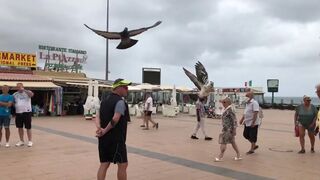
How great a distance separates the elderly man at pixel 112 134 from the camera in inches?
221

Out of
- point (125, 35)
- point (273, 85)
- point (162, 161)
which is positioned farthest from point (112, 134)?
point (273, 85)

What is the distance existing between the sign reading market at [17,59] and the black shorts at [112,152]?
2727 centimetres

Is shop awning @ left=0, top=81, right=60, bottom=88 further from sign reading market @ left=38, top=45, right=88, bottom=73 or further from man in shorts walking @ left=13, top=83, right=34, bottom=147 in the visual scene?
man in shorts walking @ left=13, top=83, right=34, bottom=147

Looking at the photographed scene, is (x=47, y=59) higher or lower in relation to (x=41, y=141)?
higher

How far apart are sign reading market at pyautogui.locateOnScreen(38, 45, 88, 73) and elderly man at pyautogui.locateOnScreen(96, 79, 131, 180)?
2947 cm

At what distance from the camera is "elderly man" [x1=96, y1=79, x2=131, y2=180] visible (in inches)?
221

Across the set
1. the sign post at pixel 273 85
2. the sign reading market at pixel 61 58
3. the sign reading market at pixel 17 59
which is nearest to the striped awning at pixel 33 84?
the sign reading market at pixel 17 59

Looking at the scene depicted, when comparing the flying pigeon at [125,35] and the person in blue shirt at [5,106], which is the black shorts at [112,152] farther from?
the person in blue shirt at [5,106]

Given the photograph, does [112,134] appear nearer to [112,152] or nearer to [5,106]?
[112,152]

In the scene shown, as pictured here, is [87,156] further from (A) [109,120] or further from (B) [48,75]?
Result: (B) [48,75]

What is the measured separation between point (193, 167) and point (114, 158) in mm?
2965

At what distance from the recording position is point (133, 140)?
42.0ft

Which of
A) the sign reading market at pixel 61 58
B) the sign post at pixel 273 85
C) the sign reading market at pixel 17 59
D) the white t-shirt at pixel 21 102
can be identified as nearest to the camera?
the white t-shirt at pixel 21 102

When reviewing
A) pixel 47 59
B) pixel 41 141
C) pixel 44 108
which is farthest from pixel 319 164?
pixel 47 59
